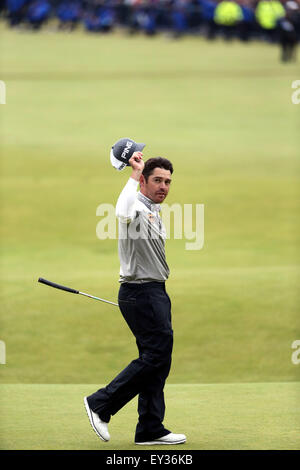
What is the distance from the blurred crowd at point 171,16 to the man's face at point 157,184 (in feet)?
102

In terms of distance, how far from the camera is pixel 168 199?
21.2m

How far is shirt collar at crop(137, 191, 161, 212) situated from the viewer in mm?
6184

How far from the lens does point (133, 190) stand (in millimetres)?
5863

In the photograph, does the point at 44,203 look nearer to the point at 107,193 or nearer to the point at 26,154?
the point at 107,193

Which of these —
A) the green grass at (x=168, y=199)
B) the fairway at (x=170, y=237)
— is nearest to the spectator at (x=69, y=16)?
the green grass at (x=168, y=199)

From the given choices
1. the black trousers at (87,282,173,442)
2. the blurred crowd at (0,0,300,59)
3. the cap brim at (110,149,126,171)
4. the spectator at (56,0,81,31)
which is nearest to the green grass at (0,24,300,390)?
the blurred crowd at (0,0,300,59)

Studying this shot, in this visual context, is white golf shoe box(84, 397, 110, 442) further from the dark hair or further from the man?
the dark hair

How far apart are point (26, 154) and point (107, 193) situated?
452cm

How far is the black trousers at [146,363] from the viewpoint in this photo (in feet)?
20.0

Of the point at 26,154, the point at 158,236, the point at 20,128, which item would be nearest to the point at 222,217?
the point at 26,154

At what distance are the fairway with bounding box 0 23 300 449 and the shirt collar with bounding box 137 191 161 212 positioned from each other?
143 cm

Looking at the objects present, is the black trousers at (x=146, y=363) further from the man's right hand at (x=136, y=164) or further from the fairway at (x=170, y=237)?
the man's right hand at (x=136, y=164)

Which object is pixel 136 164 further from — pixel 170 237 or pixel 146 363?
pixel 170 237

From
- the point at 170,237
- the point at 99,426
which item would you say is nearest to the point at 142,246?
the point at 99,426
